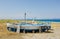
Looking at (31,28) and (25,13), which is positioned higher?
(25,13)

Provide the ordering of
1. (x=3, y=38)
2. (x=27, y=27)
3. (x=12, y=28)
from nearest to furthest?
(x=3, y=38) < (x=27, y=27) < (x=12, y=28)

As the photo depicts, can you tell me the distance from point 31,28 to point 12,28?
3744 millimetres

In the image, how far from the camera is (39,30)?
21.8 m

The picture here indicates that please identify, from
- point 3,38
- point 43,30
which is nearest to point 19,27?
point 43,30

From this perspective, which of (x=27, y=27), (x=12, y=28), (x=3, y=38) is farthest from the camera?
(x=12, y=28)

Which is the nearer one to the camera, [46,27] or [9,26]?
[46,27]

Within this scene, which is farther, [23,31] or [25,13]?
[25,13]

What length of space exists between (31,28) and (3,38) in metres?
7.56

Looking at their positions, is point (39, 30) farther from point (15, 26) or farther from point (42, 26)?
point (15, 26)

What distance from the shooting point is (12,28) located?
77.5 feet

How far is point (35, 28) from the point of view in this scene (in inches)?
843

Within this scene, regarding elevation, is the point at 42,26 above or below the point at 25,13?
below

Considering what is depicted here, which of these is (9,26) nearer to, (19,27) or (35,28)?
(19,27)

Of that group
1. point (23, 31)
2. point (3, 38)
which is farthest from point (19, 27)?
point (3, 38)
